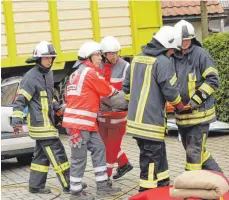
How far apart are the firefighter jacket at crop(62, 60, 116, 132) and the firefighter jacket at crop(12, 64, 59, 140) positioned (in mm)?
448

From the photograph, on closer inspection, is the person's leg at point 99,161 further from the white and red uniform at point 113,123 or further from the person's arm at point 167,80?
the person's arm at point 167,80

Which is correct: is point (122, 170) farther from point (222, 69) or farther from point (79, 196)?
point (222, 69)

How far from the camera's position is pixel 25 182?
7.81 meters

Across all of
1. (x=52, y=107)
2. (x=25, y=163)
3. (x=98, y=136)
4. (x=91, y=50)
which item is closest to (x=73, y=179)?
(x=98, y=136)

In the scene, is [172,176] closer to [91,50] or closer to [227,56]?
[91,50]

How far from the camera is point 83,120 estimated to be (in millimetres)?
6551

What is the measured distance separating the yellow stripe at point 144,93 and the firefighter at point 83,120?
64 cm

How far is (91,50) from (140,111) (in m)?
1.10

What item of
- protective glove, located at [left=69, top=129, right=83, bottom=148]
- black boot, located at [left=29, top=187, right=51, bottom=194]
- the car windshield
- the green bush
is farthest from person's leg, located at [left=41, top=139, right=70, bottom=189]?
the green bush

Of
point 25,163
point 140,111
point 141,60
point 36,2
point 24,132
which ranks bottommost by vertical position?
point 25,163

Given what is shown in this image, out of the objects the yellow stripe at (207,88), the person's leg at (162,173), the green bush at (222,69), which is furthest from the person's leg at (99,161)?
the green bush at (222,69)

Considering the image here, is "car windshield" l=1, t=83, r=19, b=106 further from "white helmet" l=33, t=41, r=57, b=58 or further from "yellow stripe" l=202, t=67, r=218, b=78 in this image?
"yellow stripe" l=202, t=67, r=218, b=78

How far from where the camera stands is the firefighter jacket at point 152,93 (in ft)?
19.6

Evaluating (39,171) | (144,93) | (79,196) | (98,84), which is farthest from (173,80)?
(39,171)
